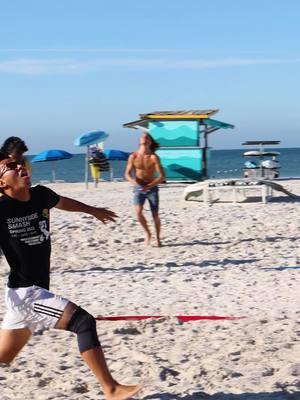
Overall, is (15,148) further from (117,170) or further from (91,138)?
(117,170)

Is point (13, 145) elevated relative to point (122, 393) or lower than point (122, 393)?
elevated

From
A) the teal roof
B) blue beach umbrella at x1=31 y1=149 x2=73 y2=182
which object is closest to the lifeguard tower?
the teal roof

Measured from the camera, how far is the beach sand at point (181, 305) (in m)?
4.56

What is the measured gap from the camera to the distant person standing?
6574mm

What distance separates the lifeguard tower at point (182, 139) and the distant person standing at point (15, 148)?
14.7 metres

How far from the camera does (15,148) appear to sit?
21.6 feet

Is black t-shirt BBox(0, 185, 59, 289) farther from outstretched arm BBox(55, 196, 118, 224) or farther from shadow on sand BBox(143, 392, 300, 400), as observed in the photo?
shadow on sand BBox(143, 392, 300, 400)

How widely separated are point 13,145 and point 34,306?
114 inches

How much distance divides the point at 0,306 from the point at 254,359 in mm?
2794

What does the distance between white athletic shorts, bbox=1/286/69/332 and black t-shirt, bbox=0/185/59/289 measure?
5 cm

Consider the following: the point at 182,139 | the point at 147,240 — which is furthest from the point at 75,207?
the point at 182,139

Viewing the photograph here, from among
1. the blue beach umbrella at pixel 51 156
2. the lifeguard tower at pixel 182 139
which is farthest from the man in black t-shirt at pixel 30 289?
the blue beach umbrella at pixel 51 156

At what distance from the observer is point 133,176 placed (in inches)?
401

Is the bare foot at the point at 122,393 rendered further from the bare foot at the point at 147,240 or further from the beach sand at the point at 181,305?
the bare foot at the point at 147,240
